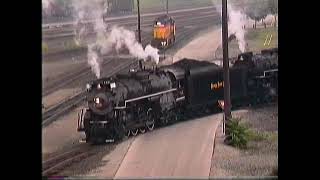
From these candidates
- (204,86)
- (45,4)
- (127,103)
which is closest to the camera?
(45,4)

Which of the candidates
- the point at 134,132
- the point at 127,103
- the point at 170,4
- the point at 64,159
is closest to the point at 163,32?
the point at 170,4

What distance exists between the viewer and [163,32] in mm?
3176

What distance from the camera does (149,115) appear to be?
3166 mm

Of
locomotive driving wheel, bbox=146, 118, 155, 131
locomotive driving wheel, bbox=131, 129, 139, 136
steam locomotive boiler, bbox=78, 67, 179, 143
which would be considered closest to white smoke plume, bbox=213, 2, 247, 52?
steam locomotive boiler, bbox=78, 67, 179, 143

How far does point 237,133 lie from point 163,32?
74 cm

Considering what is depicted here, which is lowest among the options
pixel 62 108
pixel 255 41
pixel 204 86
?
pixel 62 108

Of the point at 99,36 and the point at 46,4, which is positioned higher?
the point at 46,4

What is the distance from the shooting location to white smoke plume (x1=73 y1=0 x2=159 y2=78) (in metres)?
3.07

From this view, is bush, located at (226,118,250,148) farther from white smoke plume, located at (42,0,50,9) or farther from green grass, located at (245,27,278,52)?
white smoke plume, located at (42,0,50,9)

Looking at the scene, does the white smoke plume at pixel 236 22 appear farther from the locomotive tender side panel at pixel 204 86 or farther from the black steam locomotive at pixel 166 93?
the locomotive tender side panel at pixel 204 86

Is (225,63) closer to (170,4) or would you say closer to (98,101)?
(170,4)
